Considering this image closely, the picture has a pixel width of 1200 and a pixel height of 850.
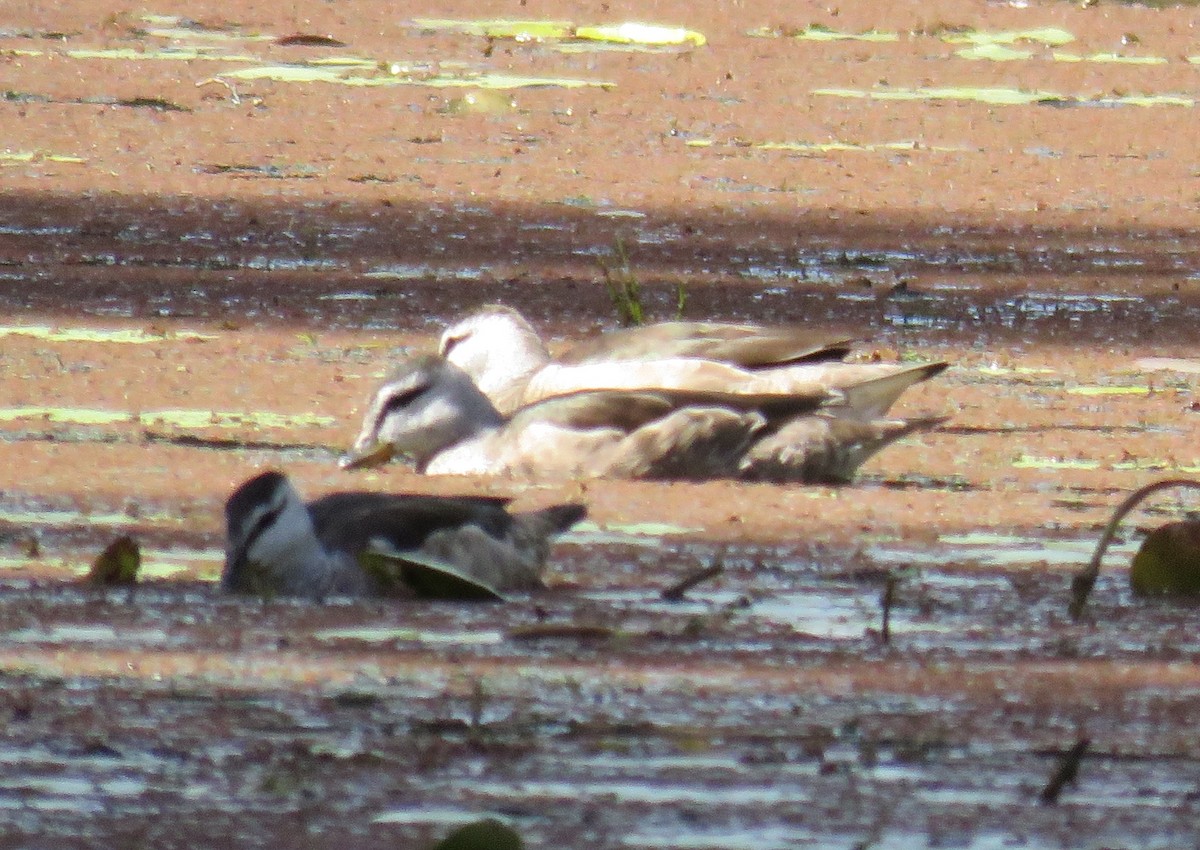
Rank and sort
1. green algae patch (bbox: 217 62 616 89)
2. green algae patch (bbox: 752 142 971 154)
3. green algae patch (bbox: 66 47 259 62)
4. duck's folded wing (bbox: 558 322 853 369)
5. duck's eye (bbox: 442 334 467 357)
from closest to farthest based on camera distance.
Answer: duck's folded wing (bbox: 558 322 853 369), duck's eye (bbox: 442 334 467 357), green algae patch (bbox: 752 142 971 154), green algae patch (bbox: 217 62 616 89), green algae patch (bbox: 66 47 259 62)

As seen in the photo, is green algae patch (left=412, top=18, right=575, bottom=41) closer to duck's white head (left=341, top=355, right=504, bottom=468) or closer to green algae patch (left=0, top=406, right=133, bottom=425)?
duck's white head (left=341, top=355, right=504, bottom=468)

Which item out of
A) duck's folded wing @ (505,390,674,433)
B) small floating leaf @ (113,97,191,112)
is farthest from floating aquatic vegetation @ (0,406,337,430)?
small floating leaf @ (113,97,191,112)

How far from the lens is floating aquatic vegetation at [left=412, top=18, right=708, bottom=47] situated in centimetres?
1655

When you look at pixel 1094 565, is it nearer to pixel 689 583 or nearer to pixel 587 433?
pixel 689 583

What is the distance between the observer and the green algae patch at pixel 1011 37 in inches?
667

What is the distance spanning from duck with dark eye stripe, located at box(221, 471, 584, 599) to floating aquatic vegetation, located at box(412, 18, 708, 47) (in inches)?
457

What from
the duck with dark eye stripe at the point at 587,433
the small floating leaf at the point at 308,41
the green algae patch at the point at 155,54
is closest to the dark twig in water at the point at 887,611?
the duck with dark eye stripe at the point at 587,433

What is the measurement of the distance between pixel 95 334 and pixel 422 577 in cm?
338

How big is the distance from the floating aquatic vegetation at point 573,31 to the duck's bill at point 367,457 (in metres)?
10.0

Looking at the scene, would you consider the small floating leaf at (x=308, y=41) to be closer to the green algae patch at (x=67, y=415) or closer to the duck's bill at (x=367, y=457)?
the green algae patch at (x=67, y=415)

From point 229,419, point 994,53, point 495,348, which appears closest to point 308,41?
point 994,53

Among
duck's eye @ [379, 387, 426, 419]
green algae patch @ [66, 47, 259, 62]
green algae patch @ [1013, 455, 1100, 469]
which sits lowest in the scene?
green algae patch @ [1013, 455, 1100, 469]

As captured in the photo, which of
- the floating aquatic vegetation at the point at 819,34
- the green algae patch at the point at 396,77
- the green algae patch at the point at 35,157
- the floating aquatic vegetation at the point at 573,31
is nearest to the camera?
the green algae patch at the point at 35,157

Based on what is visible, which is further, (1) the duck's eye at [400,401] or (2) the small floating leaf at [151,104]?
(2) the small floating leaf at [151,104]
